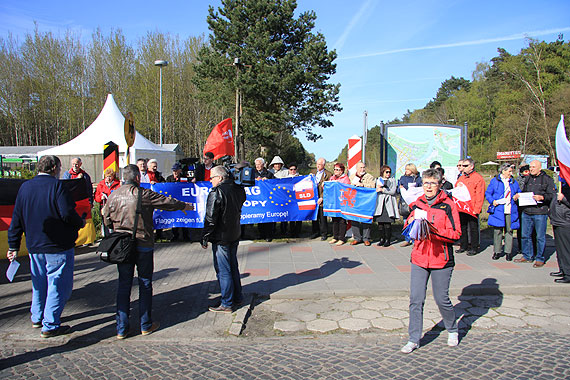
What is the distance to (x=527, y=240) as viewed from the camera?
7.71 m

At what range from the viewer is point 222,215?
201 inches

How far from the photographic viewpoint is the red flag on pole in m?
10.3

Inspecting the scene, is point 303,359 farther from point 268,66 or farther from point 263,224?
point 268,66

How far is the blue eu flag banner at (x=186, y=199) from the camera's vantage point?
912cm

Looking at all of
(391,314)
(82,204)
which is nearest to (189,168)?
(82,204)

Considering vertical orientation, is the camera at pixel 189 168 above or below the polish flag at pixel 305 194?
above

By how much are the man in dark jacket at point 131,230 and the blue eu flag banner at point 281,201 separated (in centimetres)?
481

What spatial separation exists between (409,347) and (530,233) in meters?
4.99

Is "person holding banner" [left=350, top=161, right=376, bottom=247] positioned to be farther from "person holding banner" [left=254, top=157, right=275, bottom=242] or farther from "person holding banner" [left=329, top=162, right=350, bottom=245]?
"person holding banner" [left=254, top=157, right=275, bottom=242]

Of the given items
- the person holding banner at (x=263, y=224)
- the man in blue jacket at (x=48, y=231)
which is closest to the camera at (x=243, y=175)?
the man in blue jacket at (x=48, y=231)

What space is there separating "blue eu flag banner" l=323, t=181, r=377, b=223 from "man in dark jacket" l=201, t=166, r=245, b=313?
441 centimetres

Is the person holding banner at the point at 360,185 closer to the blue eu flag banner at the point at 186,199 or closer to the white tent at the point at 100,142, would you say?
the blue eu flag banner at the point at 186,199

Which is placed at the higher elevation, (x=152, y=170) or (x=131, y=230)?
Answer: (x=152, y=170)

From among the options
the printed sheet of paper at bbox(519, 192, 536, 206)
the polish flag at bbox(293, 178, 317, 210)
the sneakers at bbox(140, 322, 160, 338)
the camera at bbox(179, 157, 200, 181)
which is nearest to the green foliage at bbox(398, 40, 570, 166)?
the printed sheet of paper at bbox(519, 192, 536, 206)
